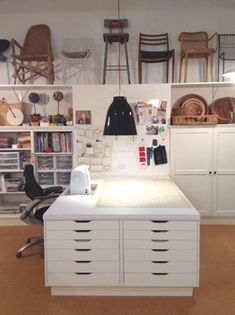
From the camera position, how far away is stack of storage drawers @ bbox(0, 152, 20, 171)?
171 inches

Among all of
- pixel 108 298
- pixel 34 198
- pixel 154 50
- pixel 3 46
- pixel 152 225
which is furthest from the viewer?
pixel 154 50

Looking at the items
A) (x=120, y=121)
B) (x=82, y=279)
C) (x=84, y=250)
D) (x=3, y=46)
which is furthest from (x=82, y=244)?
(x=3, y=46)

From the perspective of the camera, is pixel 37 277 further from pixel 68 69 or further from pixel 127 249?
pixel 68 69

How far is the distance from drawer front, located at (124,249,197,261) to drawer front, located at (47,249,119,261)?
0.13 metres

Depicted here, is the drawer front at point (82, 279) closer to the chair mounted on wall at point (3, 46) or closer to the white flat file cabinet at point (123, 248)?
the white flat file cabinet at point (123, 248)

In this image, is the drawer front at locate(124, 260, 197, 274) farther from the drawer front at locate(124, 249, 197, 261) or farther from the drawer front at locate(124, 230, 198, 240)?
the drawer front at locate(124, 230, 198, 240)

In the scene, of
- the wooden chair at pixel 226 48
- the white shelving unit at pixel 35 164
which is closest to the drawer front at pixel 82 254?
the white shelving unit at pixel 35 164

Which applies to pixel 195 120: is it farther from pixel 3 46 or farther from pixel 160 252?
pixel 3 46

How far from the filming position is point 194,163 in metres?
4.22

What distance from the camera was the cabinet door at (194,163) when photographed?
4.18 m

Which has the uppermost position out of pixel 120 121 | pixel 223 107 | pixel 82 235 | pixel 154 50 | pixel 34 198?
pixel 154 50

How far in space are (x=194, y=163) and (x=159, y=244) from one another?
1941 mm

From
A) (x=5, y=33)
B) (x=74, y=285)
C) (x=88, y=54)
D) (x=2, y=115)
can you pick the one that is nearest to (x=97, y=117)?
(x=88, y=54)

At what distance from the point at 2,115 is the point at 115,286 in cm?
286
